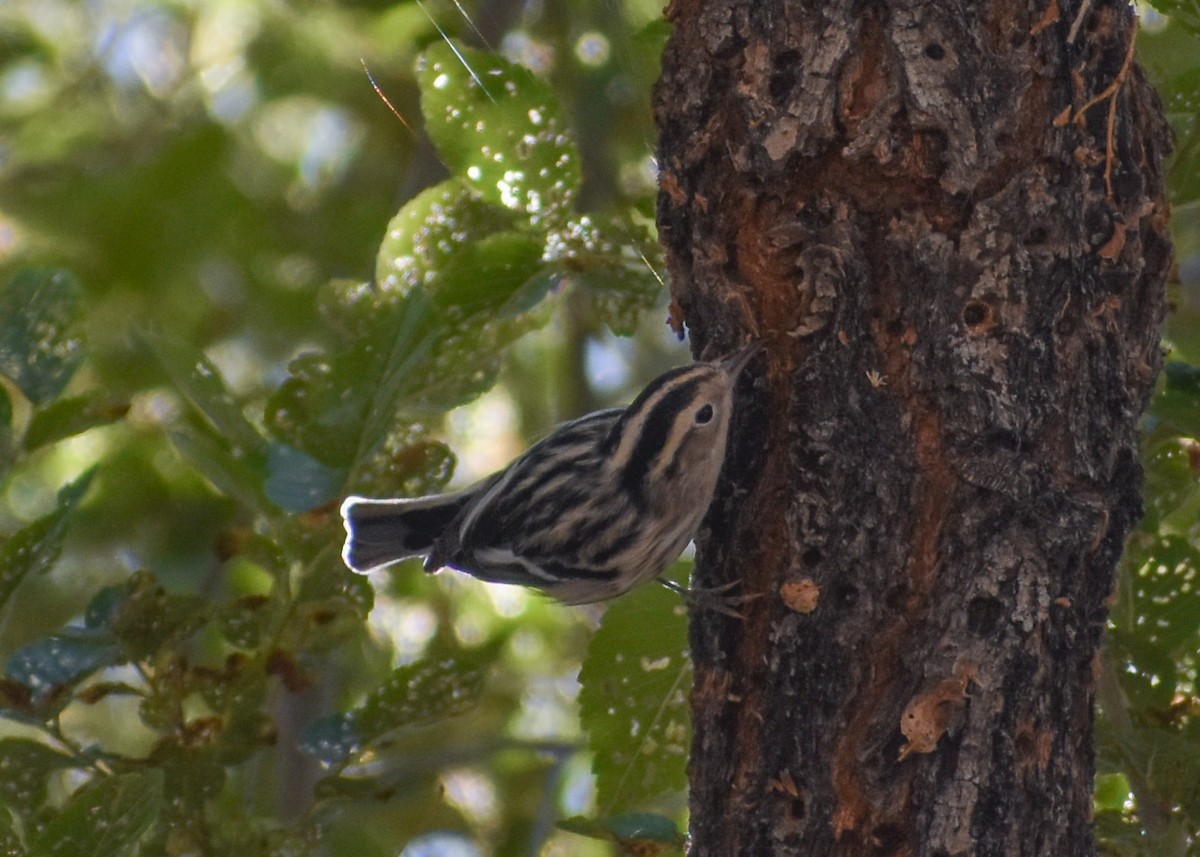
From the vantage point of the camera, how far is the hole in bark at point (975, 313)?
2023 millimetres

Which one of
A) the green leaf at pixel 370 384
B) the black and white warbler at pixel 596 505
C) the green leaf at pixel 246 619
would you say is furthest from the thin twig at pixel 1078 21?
the green leaf at pixel 246 619

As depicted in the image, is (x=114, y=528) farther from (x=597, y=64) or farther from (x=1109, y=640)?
(x=1109, y=640)

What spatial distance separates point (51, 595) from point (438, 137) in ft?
10.5

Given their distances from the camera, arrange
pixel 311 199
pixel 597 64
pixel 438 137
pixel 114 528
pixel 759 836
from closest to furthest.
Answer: pixel 759 836, pixel 438 137, pixel 114 528, pixel 597 64, pixel 311 199

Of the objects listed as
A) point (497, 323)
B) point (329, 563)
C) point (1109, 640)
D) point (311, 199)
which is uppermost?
point (311, 199)

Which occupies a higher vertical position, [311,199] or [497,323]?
[311,199]

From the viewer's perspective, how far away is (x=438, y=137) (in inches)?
104

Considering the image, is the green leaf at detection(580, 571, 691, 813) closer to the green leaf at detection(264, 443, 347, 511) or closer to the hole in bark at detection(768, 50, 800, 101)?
the green leaf at detection(264, 443, 347, 511)

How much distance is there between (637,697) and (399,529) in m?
0.92

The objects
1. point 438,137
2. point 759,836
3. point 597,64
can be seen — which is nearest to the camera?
point 759,836

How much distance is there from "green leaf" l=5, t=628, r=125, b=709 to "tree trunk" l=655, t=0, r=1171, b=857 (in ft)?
3.06

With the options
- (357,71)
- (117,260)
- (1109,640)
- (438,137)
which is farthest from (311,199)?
(1109,640)

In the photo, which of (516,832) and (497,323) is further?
(516,832)

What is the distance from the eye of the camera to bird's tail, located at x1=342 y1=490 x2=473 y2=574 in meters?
3.28
